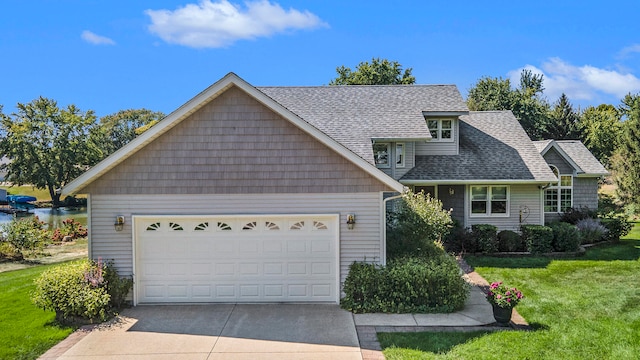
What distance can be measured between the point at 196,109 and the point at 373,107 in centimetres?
1128

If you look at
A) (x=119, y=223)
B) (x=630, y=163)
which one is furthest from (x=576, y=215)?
(x=119, y=223)

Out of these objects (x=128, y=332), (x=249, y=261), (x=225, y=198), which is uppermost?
(x=225, y=198)

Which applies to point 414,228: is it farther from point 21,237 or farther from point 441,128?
point 21,237

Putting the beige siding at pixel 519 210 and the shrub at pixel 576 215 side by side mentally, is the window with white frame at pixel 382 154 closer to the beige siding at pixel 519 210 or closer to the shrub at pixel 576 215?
the beige siding at pixel 519 210

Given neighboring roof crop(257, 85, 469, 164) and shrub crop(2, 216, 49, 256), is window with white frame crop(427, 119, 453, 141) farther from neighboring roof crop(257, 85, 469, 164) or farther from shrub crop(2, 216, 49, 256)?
shrub crop(2, 216, 49, 256)

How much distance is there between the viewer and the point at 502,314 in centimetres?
864

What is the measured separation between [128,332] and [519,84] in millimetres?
52470

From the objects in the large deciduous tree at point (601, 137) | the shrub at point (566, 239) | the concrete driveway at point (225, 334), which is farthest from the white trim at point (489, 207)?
the large deciduous tree at point (601, 137)

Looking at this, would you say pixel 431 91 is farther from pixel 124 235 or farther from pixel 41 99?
pixel 41 99

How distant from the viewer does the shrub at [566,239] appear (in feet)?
53.3

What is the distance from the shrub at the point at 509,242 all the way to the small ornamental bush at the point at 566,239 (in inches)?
49.9

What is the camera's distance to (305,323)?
8977 mm

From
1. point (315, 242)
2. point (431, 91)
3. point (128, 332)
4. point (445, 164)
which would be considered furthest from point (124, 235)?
point (431, 91)

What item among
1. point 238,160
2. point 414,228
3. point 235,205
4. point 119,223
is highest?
point 238,160
